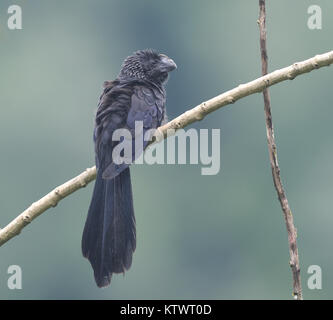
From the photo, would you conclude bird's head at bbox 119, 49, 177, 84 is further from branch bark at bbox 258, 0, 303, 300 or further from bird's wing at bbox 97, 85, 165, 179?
branch bark at bbox 258, 0, 303, 300

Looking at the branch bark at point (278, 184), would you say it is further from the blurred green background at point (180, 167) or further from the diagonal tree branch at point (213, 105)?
the blurred green background at point (180, 167)

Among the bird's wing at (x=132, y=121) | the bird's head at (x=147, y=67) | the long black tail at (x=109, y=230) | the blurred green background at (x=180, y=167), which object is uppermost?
the blurred green background at (x=180, y=167)

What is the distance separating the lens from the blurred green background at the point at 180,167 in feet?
111

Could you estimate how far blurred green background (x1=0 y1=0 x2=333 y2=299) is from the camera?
111 ft

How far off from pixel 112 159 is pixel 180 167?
3239cm

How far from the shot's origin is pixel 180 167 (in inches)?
1484

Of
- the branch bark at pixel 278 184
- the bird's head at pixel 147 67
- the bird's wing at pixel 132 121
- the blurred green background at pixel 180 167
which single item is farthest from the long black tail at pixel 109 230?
the blurred green background at pixel 180 167

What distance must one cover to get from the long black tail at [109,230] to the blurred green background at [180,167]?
80.0 feet

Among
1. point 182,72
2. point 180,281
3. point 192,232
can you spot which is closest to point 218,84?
point 182,72

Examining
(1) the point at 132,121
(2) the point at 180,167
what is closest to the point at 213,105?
(1) the point at 132,121

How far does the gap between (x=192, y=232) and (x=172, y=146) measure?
1304 inches

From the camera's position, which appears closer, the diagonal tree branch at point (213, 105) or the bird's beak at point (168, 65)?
the diagonal tree branch at point (213, 105)

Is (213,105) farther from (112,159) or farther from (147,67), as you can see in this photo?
(147,67)

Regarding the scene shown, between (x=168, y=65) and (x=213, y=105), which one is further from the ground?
(x=168, y=65)
